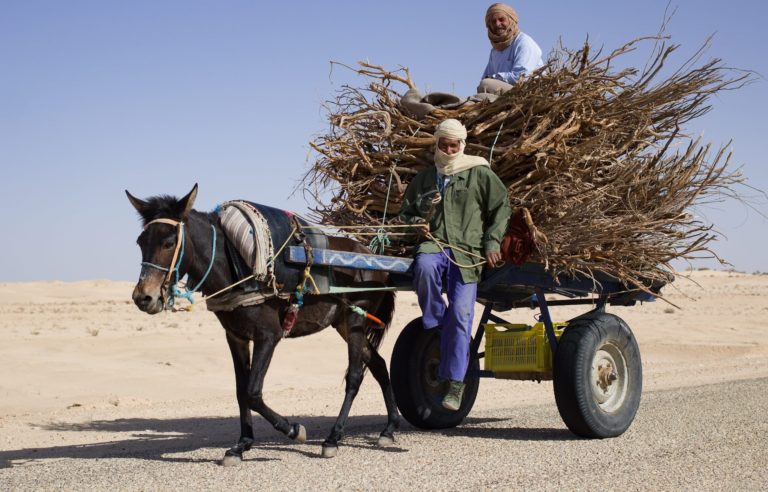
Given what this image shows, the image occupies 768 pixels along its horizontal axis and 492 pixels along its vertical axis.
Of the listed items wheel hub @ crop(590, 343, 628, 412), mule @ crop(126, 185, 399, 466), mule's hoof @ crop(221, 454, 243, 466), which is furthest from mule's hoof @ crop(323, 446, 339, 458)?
wheel hub @ crop(590, 343, 628, 412)

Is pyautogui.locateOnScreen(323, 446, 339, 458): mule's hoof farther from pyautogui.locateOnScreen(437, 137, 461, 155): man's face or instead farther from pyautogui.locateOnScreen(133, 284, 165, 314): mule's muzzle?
pyautogui.locateOnScreen(437, 137, 461, 155): man's face

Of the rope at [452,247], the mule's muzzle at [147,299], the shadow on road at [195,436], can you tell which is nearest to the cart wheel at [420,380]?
the shadow on road at [195,436]

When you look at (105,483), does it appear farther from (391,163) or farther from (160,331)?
(160,331)

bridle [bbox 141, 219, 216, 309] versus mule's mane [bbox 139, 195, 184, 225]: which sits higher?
mule's mane [bbox 139, 195, 184, 225]

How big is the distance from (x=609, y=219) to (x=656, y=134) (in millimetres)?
1110

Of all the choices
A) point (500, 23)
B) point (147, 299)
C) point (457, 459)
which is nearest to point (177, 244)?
point (147, 299)

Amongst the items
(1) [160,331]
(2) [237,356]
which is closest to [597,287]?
(2) [237,356]

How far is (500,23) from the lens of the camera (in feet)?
27.6

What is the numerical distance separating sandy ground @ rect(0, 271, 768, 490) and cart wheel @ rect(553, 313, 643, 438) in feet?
0.69

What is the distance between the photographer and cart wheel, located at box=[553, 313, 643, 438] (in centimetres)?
734

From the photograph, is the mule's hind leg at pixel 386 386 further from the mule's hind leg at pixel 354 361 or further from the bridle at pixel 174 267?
the bridle at pixel 174 267

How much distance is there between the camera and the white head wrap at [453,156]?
7055mm

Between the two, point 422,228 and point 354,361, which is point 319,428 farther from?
point 422,228

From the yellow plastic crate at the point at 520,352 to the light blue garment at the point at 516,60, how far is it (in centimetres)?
217
